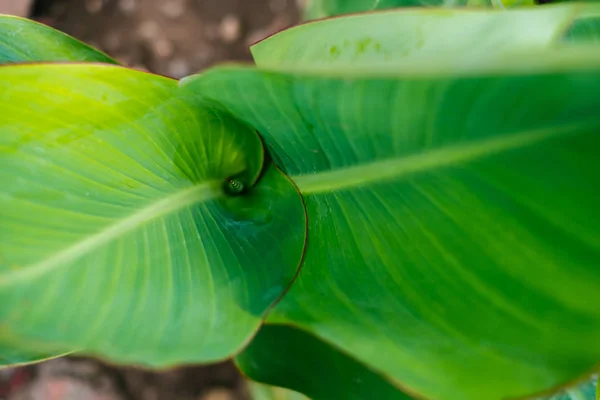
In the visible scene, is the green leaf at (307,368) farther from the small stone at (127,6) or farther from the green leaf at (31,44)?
the small stone at (127,6)

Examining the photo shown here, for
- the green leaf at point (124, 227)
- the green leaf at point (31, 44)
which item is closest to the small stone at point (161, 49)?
the green leaf at point (31, 44)

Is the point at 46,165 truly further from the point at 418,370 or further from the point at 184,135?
the point at 418,370

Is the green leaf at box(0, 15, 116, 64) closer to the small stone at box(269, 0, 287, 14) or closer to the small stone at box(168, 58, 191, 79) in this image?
the small stone at box(168, 58, 191, 79)

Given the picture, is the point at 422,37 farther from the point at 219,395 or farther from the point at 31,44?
the point at 219,395

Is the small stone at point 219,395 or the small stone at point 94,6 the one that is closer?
the small stone at point 219,395

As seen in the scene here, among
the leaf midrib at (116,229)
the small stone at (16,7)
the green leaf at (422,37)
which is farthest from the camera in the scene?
the small stone at (16,7)

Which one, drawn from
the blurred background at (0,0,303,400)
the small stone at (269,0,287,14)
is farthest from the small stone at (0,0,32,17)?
the small stone at (269,0,287,14)
